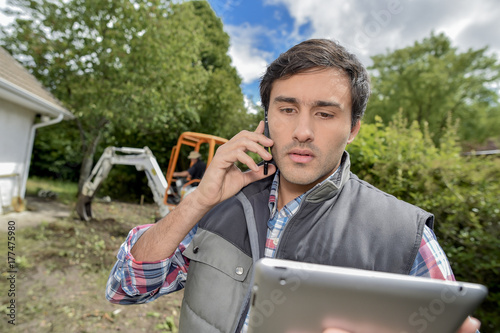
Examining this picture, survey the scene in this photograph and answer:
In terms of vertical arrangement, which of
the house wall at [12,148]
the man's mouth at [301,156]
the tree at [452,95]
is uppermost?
the tree at [452,95]

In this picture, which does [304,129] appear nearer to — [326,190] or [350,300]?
[326,190]

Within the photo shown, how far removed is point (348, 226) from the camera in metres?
1.19

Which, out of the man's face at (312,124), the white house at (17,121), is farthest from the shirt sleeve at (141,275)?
the white house at (17,121)

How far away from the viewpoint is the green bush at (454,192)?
252 cm

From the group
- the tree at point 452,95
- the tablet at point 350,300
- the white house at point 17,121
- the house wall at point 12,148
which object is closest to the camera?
the tablet at point 350,300

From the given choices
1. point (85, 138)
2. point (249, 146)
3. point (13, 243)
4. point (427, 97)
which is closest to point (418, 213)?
point (249, 146)

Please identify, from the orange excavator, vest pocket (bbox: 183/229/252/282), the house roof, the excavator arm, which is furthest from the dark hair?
the house roof

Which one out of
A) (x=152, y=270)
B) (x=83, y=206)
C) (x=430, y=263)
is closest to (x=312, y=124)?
(x=430, y=263)

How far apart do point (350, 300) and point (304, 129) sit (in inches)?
29.8

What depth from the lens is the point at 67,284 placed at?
4.72 meters

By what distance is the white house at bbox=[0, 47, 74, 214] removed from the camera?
24.6 ft

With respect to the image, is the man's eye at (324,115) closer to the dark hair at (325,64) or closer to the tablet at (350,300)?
the dark hair at (325,64)

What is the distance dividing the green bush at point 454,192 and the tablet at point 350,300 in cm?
230

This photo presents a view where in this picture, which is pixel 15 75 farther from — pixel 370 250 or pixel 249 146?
pixel 370 250
